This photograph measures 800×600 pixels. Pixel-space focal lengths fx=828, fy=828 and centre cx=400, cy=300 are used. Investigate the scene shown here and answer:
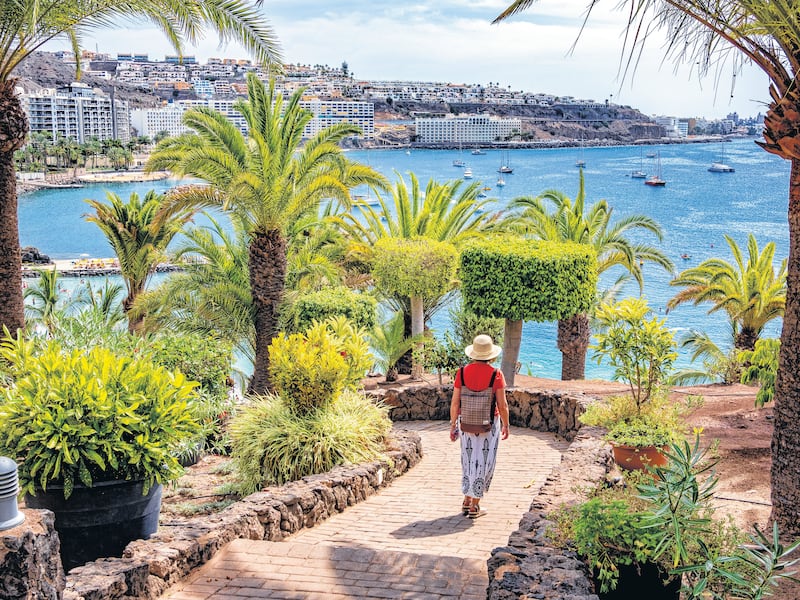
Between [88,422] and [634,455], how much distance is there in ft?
17.7

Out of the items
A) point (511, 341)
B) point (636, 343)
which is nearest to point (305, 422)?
point (636, 343)

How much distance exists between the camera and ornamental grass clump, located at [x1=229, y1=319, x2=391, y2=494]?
29.6 ft

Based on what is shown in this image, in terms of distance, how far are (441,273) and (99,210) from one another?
10.8 metres

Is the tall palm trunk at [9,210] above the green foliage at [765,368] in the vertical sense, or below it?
above

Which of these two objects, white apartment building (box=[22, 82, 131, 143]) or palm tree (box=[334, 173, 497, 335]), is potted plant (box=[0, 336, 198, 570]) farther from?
white apartment building (box=[22, 82, 131, 143])

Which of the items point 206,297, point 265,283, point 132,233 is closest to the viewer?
point 265,283

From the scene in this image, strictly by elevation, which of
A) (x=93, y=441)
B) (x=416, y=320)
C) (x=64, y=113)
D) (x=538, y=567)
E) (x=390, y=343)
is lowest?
(x=390, y=343)

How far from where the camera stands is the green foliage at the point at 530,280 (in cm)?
1473

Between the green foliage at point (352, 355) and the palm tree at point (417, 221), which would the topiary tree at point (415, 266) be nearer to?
the palm tree at point (417, 221)

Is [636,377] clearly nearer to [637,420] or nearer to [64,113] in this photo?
[637,420]

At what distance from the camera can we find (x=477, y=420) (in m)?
7.83

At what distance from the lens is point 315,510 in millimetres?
7922

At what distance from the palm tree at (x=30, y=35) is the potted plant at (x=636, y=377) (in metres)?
7.12

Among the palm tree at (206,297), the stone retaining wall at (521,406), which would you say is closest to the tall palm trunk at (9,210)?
the stone retaining wall at (521,406)
